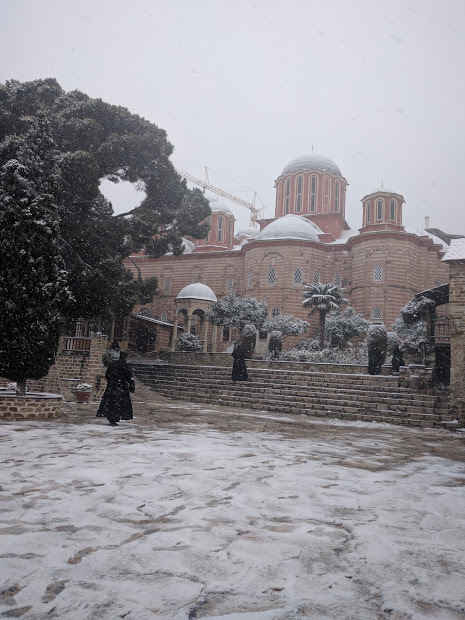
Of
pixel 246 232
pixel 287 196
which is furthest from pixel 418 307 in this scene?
pixel 246 232

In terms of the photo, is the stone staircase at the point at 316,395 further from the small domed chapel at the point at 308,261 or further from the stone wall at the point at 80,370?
the small domed chapel at the point at 308,261

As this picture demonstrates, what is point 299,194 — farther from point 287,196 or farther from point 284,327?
point 284,327

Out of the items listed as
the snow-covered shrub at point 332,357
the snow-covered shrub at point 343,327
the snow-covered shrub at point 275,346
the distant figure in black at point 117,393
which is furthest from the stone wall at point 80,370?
the snow-covered shrub at point 343,327

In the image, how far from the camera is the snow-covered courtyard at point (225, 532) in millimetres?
2102

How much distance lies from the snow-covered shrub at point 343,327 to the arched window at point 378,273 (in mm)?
4972

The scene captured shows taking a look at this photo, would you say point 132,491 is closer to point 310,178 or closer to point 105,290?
point 105,290

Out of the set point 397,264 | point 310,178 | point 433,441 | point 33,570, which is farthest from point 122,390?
point 310,178

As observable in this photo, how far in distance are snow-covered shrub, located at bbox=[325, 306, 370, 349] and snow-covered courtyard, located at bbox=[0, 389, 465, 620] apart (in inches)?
771

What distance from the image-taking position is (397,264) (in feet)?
96.8

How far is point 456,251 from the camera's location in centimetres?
1070

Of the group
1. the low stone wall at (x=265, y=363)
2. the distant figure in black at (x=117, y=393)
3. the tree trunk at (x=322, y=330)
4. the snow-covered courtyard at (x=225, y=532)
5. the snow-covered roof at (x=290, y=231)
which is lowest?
the snow-covered courtyard at (x=225, y=532)

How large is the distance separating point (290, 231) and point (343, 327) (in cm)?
963

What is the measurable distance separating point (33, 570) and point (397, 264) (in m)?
29.9

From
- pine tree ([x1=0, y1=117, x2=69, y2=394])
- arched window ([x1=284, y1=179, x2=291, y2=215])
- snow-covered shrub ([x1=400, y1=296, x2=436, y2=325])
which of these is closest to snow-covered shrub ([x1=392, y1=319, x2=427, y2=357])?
snow-covered shrub ([x1=400, y1=296, x2=436, y2=325])
